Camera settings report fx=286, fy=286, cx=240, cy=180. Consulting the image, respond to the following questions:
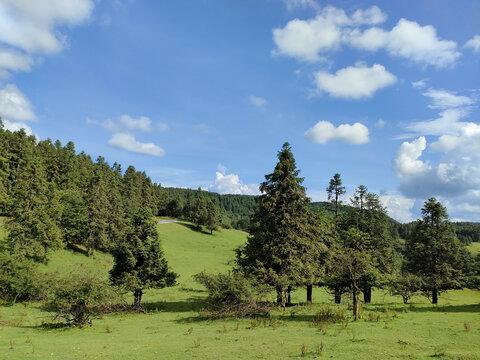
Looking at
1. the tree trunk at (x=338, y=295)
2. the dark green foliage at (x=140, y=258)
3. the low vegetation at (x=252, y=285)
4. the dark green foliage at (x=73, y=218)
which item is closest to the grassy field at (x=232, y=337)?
the low vegetation at (x=252, y=285)

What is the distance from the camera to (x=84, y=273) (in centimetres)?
2338

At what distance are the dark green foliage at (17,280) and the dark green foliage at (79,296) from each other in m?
12.4

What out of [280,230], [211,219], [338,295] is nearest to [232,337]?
[280,230]

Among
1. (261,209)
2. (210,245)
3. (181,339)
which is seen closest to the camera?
(181,339)

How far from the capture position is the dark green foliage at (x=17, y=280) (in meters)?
30.2

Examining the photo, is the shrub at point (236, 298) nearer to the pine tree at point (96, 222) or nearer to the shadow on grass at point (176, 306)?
the shadow on grass at point (176, 306)

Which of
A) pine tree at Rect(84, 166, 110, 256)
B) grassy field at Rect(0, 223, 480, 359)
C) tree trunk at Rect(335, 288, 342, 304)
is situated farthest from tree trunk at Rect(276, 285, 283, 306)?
pine tree at Rect(84, 166, 110, 256)

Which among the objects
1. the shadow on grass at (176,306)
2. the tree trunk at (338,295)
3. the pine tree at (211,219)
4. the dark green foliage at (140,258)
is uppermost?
the pine tree at (211,219)

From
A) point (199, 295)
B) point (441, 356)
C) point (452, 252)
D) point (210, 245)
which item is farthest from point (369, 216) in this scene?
point (210, 245)

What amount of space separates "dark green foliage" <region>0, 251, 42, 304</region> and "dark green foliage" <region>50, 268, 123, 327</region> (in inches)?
489

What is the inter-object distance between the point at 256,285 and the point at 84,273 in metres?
14.5

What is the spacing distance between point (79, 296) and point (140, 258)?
9666 millimetres

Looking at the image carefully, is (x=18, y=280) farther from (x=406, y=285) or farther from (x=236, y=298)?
(x=406, y=285)

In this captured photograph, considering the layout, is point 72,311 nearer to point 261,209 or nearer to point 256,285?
point 256,285
